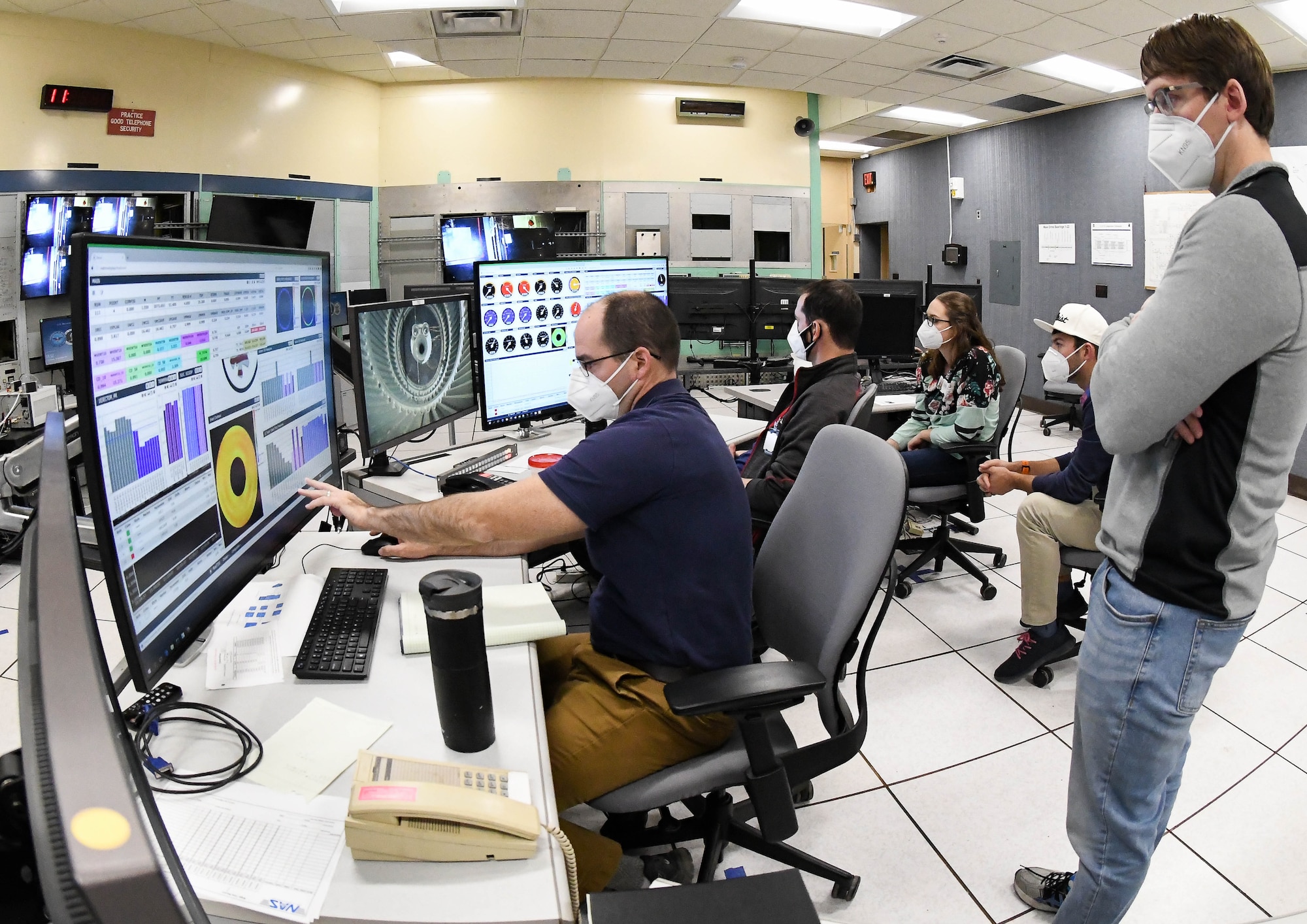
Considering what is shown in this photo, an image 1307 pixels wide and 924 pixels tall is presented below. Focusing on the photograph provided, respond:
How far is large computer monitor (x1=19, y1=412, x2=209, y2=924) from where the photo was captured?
268 millimetres

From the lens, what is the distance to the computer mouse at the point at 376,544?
5.85 ft

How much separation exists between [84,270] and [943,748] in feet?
7.42

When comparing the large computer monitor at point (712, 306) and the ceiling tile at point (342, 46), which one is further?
the ceiling tile at point (342, 46)

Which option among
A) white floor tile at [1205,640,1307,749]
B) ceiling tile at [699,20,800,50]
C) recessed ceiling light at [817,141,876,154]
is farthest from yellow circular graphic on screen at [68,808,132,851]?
recessed ceiling light at [817,141,876,154]

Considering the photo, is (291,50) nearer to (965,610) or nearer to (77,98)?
(77,98)

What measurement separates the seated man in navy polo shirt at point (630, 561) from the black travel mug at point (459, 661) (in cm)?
33

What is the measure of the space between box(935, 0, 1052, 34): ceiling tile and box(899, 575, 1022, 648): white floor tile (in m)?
3.36

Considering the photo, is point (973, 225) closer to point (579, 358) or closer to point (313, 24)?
point (313, 24)

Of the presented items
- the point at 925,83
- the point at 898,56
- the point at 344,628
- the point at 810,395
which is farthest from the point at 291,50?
the point at 344,628

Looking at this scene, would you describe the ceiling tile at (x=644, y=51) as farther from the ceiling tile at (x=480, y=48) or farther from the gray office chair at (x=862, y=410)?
the gray office chair at (x=862, y=410)

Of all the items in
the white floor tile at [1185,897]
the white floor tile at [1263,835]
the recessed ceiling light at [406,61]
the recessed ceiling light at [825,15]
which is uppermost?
the recessed ceiling light at [406,61]

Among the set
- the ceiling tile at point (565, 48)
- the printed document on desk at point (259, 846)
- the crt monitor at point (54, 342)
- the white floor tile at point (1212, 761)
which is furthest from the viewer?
the ceiling tile at point (565, 48)

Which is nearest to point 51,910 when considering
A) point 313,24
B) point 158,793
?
point 158,793

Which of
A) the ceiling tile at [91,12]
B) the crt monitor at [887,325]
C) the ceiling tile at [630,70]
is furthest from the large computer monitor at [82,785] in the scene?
the ceiling tile at [630,70]
